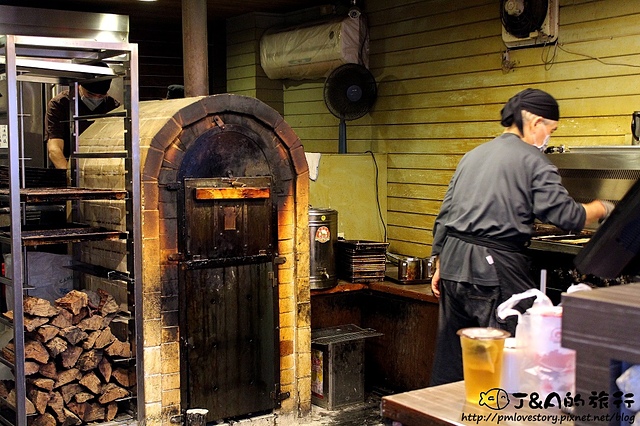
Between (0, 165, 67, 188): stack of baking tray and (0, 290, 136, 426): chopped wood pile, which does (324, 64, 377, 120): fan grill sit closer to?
(0, 165, 67, 188): stack of baking tray

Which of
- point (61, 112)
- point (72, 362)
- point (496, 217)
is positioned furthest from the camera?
point (61, 112)

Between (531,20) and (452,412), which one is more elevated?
(531,20)

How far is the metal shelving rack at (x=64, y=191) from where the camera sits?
399cm

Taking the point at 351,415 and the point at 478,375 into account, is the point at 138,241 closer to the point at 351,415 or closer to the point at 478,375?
the point at 351,415

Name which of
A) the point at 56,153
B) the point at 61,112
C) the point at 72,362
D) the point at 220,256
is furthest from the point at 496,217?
the point at 61,112

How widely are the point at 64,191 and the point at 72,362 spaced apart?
0.96 meters

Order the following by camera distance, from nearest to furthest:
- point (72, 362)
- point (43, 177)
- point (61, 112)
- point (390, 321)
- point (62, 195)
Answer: point (62, 195)
point (72, 362)
point (43, 177)
point (61, 112)
point (390, 321)

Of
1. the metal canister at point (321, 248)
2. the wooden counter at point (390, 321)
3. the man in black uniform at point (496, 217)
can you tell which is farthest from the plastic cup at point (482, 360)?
the metal canister at point (321, 248)

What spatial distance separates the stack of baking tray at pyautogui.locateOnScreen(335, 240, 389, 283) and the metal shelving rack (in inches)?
74.9

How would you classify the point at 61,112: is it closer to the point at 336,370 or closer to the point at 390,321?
the point at 336,370

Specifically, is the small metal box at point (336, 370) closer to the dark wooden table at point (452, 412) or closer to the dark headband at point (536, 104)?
the dark headband at point (536, 104)

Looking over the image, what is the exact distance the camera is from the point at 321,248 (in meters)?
5.78

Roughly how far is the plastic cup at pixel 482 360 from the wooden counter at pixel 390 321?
3.39 m

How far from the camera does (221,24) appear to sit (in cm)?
897
